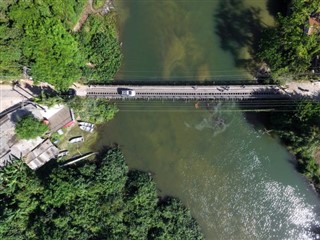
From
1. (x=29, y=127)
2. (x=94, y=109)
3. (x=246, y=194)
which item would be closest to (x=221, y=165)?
(x=246, y=194)

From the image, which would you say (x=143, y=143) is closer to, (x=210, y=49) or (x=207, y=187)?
(x=207, y=187)

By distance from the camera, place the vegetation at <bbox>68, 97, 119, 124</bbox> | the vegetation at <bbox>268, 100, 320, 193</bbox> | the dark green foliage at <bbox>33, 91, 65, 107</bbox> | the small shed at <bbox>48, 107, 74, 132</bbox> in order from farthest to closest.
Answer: the small shed at <bbox>48, 107, 74, 132</bbox> < the vegetation at <bbox>68, 97, 119, 124</bbox> < the dark green foliage at <bbox>33, 91, 65, 107</bbox> < the vegetation at <bbox>268, 100, 320, 193</bbox>

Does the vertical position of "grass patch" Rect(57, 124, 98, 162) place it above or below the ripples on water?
above

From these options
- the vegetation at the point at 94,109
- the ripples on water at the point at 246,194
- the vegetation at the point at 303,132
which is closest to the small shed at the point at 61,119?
the vegetation at the point at 94,109

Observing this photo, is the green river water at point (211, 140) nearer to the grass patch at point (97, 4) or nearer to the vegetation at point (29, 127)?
the grass patch at point (97, 4)

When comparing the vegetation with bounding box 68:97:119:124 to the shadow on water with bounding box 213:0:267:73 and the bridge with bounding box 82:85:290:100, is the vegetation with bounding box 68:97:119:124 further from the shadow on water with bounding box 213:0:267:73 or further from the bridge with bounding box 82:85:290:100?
the shadow on water with bounding box 213:0:267:73

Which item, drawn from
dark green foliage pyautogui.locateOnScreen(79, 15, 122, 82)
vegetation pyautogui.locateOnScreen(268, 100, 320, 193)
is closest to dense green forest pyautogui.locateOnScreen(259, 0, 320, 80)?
vegetation pyautogui.locateOnScreen(268, 100, 320, 193)

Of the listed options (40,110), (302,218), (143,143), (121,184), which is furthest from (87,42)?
(302,218)
